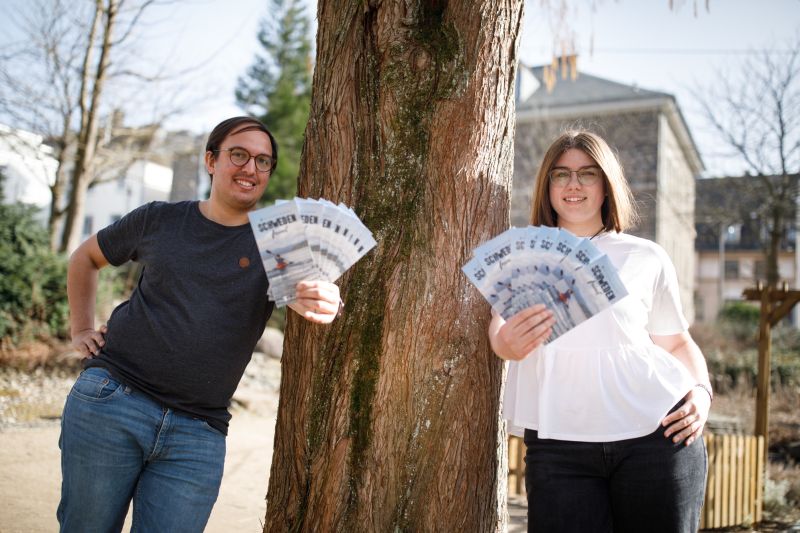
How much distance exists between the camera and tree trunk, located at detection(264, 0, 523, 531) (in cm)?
235

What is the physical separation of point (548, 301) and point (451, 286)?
54 cm

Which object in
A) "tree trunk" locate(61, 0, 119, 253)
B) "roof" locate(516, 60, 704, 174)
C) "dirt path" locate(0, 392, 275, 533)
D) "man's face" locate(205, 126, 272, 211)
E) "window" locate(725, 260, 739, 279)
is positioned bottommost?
"dirt path" locate(0, 392, 275, 533)

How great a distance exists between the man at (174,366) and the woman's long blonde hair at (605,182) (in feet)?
3.32

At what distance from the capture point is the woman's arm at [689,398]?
205 cm

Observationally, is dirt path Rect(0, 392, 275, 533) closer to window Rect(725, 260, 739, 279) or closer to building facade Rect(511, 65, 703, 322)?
building facade Rect(511, 65, 703, 322)

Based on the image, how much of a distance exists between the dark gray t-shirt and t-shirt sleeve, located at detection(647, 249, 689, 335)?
1339mm

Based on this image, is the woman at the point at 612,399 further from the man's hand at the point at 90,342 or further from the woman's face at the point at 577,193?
the man's hand at the point at 90,342

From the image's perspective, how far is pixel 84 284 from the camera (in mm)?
2562

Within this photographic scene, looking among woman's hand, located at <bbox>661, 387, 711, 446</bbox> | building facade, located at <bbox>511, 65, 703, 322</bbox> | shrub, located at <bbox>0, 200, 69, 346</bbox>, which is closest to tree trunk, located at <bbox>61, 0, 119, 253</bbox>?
shrub, located at <bbox>0, 200, 69, 346</bbox>

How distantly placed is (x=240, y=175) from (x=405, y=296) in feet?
2.42

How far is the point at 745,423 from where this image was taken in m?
10.0

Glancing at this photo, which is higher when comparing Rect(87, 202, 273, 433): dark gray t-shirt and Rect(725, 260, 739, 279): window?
Rect(725, 260, 739, 279): window

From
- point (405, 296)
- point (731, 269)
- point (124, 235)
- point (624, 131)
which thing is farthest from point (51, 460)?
point (731, 269)

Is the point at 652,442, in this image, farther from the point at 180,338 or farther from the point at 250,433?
the point at 250,433
